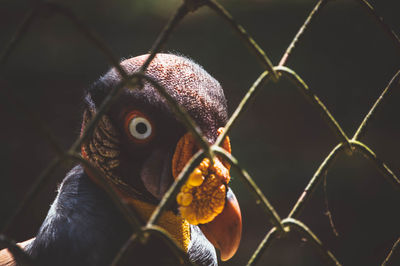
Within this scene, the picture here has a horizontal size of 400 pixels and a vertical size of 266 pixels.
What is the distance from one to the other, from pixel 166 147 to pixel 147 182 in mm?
102

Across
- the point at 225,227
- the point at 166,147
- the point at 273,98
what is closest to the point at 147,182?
the point at 166,147

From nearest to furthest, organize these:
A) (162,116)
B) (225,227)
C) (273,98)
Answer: (225,227)
(162,116)
(273,98)

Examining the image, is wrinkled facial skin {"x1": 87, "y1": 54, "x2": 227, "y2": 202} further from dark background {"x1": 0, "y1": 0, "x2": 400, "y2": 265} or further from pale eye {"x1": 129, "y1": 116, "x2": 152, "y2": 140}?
dark background {"x1": 0, "y1": 0, "x2": 400, "y2": 265}

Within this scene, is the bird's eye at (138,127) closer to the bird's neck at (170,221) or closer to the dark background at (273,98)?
the bird's neck at (170,221)

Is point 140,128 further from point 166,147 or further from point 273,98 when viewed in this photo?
point 273,98

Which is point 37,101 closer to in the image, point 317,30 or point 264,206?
point 317,30

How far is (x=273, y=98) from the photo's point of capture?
346cm

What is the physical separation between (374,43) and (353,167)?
844mm

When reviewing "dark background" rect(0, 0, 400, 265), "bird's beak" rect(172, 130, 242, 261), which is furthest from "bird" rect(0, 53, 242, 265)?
"dark background" rect(0, 0, 400, 265)

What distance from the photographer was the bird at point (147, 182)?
1.08 meters

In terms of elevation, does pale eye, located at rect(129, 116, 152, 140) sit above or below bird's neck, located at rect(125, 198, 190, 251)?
above

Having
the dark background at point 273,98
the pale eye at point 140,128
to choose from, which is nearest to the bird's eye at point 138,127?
the pale eye at point 140,128

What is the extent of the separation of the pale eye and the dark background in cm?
208

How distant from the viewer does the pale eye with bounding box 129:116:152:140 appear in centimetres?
120
